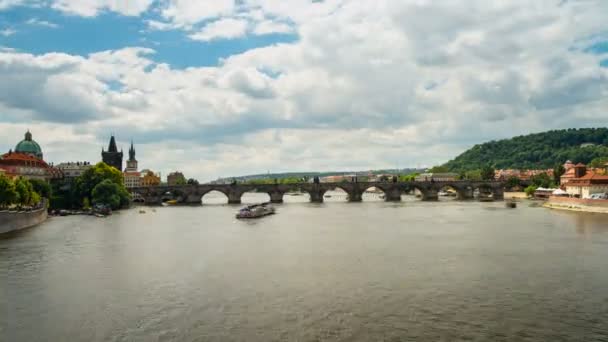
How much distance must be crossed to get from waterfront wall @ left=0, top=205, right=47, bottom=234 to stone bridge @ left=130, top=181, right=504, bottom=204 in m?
50.2

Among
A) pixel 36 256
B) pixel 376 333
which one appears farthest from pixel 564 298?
pixel 36 256

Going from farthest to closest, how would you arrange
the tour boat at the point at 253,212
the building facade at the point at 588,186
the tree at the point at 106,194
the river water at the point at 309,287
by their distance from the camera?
the tree at the point at 106,194 → the building facade at the point at 588,186 → the tour boat at the point at 253,212 → the river water at the point at 309,287

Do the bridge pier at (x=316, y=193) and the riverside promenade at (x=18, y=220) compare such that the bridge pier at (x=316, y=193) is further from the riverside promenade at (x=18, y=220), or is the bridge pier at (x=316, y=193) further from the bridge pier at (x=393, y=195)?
the riverside promenade at (x=18, y=220)

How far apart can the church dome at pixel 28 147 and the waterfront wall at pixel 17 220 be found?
74.0 meters

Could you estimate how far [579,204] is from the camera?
7419cm

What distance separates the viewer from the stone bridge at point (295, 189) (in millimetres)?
113312

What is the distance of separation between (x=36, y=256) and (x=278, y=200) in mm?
81393

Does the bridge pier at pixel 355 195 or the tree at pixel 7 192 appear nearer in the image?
the tree at pixel 7 192

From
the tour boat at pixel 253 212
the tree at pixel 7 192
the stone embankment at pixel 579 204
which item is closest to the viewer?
the tree at pixel 7 192

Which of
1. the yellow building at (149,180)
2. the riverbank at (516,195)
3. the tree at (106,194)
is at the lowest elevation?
the riverbank at (516,195)

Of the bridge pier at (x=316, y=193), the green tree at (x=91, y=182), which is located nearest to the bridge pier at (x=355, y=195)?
the bridge pier at (x=316, y=193)

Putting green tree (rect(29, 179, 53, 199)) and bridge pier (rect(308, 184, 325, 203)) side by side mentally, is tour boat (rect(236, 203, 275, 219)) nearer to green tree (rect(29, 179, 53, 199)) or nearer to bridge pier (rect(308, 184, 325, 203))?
green tree (rect(29, 179, 53, 199))

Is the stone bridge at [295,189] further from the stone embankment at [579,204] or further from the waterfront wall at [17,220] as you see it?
the waterfront wall at [17,220]

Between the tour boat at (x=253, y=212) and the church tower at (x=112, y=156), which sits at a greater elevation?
the church tower at (x=112, y=156)
